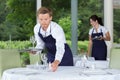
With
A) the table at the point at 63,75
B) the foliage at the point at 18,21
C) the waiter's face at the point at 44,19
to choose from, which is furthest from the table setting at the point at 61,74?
the foliage at the point at 18,21

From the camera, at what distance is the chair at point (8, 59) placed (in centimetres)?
438

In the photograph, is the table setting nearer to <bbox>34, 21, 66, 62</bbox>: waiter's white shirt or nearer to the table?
the table

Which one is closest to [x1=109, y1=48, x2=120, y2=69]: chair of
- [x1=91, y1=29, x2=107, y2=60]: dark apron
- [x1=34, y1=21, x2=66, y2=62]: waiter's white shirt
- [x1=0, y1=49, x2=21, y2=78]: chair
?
[x1=34, y1=21, x2=66, y2=62]: waiter's white shirt

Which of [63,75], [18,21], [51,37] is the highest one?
[18,21]

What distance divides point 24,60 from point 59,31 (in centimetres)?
374

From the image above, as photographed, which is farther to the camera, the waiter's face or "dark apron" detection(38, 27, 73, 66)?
"dark apron" detection(38, 27, 73, 66)

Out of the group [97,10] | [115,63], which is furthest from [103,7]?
[115,63]

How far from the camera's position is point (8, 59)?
447 cm

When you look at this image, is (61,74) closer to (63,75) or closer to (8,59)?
(63,75)

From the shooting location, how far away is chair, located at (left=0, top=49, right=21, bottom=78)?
4375 mm

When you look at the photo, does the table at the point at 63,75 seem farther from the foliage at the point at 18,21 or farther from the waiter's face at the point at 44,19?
the foliage at the point at 18,21

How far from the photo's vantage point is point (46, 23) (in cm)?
342

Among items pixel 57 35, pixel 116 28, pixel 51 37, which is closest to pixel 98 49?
pixel 116 28

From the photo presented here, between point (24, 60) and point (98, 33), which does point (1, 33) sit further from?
point (98, 33)
